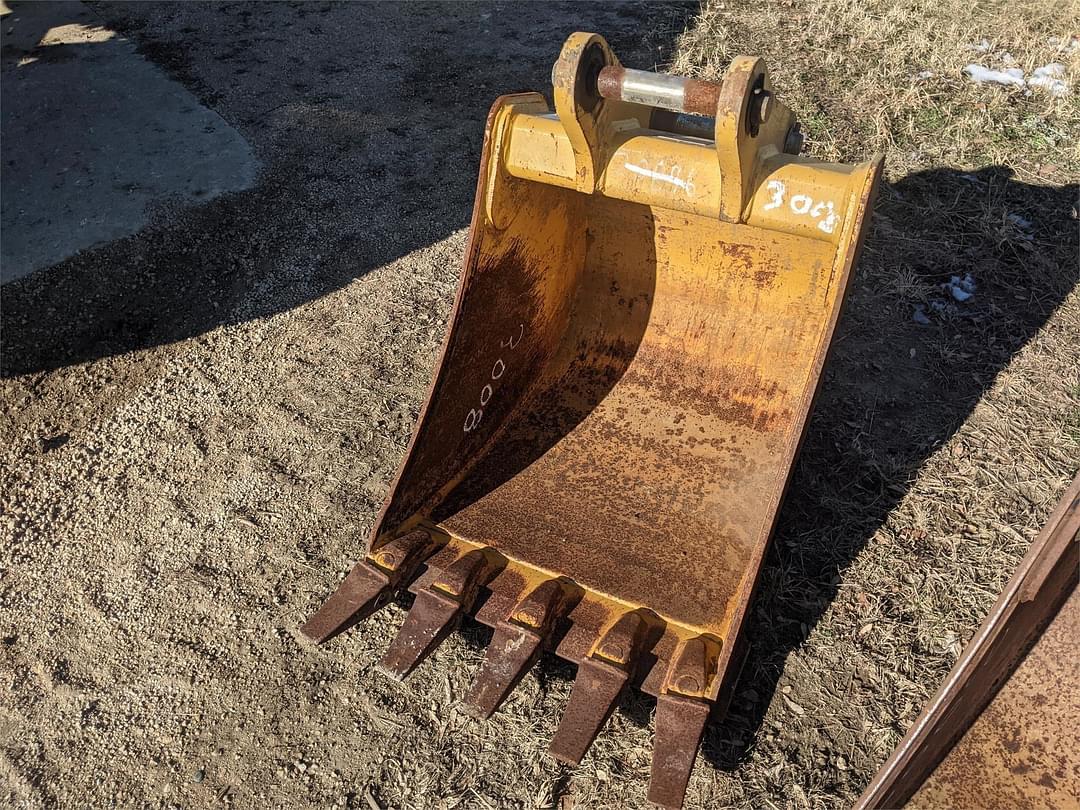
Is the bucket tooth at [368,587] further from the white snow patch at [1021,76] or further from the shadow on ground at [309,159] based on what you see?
the white snow patch at [1021,76]

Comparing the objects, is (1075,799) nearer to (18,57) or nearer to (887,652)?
(887,652)

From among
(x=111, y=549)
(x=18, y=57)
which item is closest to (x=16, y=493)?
(x=111, y=549)

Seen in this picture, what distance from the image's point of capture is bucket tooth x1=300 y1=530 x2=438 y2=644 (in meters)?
1.93

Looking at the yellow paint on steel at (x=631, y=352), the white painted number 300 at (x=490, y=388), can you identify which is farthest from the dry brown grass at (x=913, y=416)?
the white painted number 300 at (x=490, y=388)

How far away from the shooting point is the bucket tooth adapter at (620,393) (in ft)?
6.19

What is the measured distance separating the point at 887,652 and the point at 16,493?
120 inches

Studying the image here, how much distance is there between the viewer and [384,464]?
2918 mm

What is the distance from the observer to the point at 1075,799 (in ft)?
6.01

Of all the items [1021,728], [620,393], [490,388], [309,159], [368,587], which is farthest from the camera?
[309,159]

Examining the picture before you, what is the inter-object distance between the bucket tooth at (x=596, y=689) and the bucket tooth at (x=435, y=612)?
1.16 feet

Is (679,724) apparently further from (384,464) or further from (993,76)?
(993,76)

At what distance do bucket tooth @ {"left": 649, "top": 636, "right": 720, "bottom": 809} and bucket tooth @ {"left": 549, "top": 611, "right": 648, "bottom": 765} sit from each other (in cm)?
11

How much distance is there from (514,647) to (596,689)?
0.73ft

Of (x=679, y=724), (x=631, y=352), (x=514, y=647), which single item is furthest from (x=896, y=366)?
(x=514, y=647)
